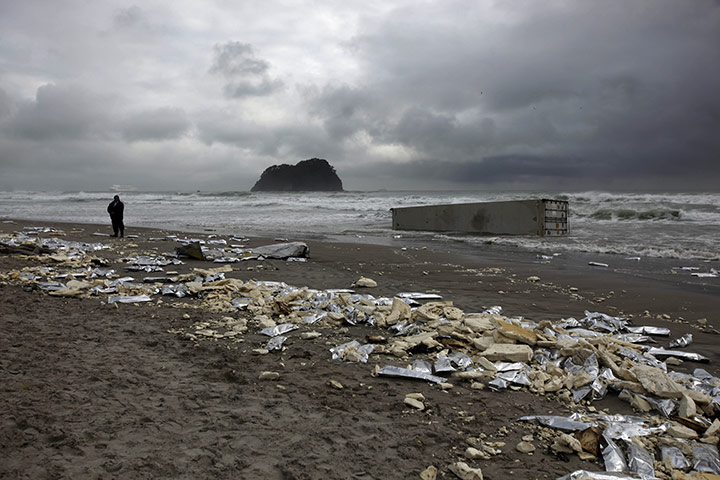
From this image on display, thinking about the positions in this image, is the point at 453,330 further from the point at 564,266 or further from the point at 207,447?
the point at 564,266

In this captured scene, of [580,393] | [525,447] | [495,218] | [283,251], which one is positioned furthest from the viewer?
[495,218]

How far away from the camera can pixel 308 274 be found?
7957mm

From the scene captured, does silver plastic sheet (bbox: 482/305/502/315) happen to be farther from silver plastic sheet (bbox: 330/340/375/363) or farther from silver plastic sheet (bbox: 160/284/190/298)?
silver plastic sheet (bbox: 160/284/190/298)

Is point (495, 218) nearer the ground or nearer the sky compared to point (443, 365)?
nearer the sky

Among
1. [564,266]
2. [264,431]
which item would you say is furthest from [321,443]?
[564,266]

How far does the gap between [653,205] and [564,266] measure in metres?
18.3

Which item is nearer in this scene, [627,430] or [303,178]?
[627,430]

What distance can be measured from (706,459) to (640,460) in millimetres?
364

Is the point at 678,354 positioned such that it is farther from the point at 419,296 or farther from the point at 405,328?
the point at 419,296

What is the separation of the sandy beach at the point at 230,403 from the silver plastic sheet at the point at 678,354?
9 centimetres

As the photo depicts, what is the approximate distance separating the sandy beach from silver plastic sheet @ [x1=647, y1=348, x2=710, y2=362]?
0.30ft

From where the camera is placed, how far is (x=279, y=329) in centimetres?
432

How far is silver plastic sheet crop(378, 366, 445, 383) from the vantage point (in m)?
3.20

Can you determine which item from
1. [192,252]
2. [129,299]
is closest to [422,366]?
[129,299]
